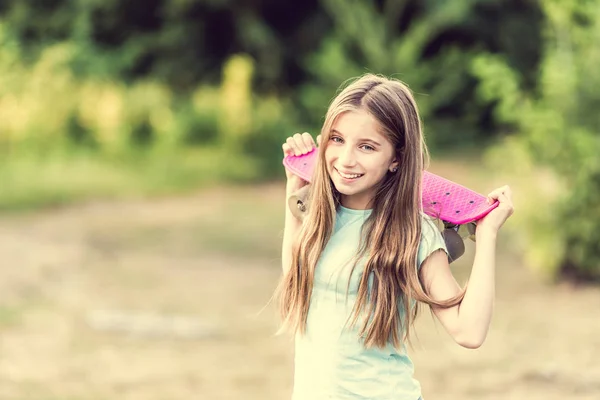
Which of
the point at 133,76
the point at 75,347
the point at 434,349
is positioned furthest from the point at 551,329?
the point at 133,76

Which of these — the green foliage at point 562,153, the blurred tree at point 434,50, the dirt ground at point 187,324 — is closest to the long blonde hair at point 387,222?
the dirt ground at point 187,324

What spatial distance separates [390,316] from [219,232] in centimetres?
734

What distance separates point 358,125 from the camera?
207cm

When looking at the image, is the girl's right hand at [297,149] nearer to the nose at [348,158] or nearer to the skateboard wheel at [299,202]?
the skateboard wheel at [299,202]

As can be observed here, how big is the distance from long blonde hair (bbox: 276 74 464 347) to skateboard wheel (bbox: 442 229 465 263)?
0.26 ft

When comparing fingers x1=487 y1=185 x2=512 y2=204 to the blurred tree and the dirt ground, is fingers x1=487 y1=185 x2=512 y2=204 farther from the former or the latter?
the blurred tree

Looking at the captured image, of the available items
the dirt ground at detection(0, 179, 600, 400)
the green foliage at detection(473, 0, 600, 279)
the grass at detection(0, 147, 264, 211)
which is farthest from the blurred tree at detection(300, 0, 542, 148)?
the green foliage at detection(473, 0, 600, 279)

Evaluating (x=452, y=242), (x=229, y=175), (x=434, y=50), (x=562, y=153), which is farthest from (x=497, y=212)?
(x=434, y=50)

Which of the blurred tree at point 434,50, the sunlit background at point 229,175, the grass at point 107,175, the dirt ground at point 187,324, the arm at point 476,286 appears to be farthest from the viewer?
the blurred tree at point 434,50

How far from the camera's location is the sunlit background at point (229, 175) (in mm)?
5730

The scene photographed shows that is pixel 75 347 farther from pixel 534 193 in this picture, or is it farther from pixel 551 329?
pixel 534 193

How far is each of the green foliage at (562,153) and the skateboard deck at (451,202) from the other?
503cm

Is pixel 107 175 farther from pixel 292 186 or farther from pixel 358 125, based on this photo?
pixel 358 125

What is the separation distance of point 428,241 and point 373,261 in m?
0.12
